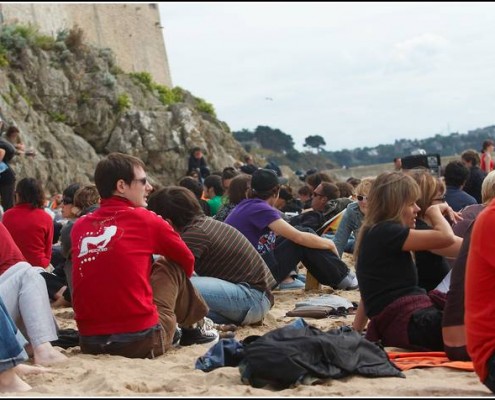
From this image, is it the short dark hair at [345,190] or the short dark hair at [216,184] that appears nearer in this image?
the short dark hair at [345,190]

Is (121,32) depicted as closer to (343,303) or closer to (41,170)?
(41,170)

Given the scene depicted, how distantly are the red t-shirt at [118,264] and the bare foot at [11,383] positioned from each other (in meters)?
0.79

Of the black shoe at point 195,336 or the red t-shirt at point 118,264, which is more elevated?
the red t-shirt at point 118,264

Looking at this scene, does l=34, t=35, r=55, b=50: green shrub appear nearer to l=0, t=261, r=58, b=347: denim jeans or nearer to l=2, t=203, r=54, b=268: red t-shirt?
l=2, t=203, r=54, b=268: red t-shirt

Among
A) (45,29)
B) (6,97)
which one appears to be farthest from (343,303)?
(45,29)

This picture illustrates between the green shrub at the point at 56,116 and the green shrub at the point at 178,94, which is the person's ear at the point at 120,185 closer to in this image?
the green shrub at the point at 56,116

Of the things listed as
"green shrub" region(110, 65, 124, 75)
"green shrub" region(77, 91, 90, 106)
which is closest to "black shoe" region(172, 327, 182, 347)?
"green shrub" region(77, 91, 90, 106)

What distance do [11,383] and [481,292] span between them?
237 centimetres

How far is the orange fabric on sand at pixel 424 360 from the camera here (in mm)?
4594

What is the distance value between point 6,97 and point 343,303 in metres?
16.3

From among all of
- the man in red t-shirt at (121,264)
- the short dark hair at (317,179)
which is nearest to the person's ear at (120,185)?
the man in red t-shirt at (121,264)

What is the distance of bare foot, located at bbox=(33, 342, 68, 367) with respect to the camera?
502 cm

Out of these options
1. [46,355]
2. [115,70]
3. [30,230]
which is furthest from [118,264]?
[115,70]

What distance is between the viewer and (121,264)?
16.7 feet
